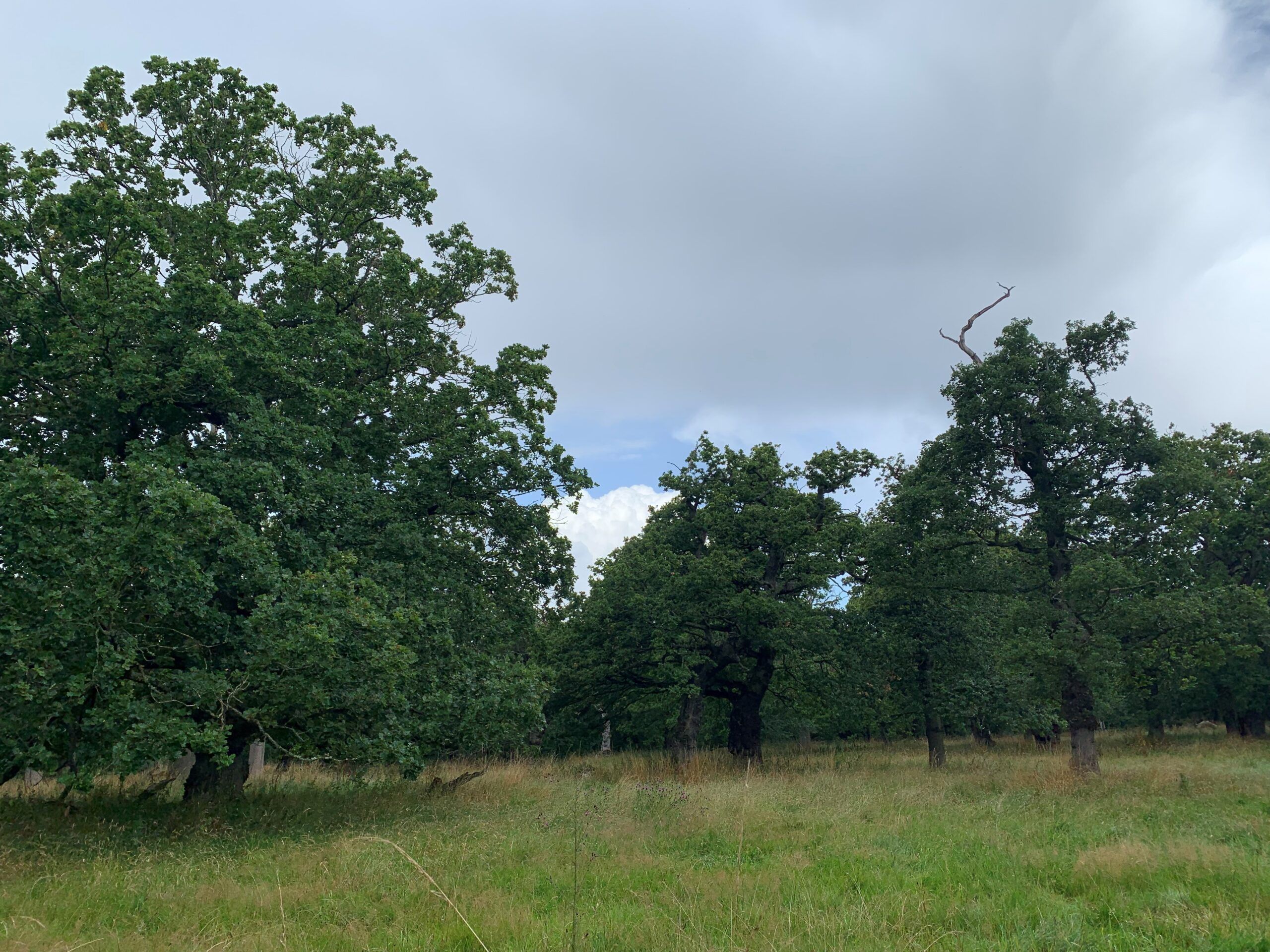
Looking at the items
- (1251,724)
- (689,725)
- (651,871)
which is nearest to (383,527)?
(651,871)

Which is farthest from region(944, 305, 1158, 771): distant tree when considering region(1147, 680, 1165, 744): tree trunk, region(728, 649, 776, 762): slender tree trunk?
region(1147, 680, 1165, 744): tree trunk


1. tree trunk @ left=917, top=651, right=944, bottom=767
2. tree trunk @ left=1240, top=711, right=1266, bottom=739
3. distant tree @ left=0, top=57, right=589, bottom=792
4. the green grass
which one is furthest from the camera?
tree trunk @ left=1240, top=711, right=1266, bottom=739

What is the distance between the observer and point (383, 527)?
48.5ft

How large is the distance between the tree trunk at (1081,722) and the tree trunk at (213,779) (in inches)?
738

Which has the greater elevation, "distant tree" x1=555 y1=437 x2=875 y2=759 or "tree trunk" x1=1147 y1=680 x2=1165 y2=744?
"distant tree" x1=555 y1=437 x2=875 y2=759

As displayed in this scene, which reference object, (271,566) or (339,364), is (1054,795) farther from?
(339,364)

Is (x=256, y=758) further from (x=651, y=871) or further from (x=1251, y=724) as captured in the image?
(x=1251, y=724)

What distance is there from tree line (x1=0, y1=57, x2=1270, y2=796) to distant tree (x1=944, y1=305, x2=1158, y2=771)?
8 centimetres

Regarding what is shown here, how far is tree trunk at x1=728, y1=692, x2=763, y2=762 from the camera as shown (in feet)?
86.2

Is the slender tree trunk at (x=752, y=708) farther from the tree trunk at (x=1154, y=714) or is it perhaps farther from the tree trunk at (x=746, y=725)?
the tree trunk at (x=1154, y=714)

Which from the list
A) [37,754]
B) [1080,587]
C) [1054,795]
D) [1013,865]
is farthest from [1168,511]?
[37,754]

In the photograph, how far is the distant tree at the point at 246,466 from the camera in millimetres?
9961

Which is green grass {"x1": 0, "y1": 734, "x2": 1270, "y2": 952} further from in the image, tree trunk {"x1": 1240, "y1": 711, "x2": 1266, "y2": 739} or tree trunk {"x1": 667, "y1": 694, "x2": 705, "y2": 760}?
tree trunk {"x1": 1240, "y1": 711, "x2": 1266, "y2": 739}

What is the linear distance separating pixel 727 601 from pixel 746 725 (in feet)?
18.6
